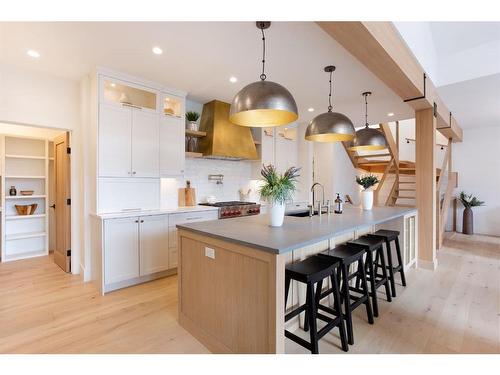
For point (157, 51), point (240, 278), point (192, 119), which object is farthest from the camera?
point (192, 119)

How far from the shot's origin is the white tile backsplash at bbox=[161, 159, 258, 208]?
4.18 m

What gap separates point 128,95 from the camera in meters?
3.47

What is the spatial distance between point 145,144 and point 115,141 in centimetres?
38

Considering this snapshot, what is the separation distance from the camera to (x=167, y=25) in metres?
2.24

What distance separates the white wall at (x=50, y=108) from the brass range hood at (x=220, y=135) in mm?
1815

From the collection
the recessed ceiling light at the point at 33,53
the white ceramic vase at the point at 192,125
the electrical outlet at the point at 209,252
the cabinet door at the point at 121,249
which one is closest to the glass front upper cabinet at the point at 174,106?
the white ceramic vase at the point at 192,125

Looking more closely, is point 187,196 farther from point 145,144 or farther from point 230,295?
point 230,295

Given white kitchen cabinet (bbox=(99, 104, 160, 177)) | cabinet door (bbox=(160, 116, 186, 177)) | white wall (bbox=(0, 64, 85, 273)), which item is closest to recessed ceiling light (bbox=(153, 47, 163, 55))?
white kitchen cabinet (bbox=(99, 104, 160, 177))

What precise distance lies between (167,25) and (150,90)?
4.72 ft

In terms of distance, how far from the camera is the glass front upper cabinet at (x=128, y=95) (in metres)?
3.23

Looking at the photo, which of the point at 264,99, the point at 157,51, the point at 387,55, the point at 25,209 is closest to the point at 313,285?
the point at 264,99

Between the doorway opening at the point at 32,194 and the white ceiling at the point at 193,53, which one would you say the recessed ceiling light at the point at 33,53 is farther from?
the doorway opening at the point at 32,194

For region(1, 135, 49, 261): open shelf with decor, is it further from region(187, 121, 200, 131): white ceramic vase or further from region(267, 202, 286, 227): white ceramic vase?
region(267, 202, 286, 227): white ceramic vase
